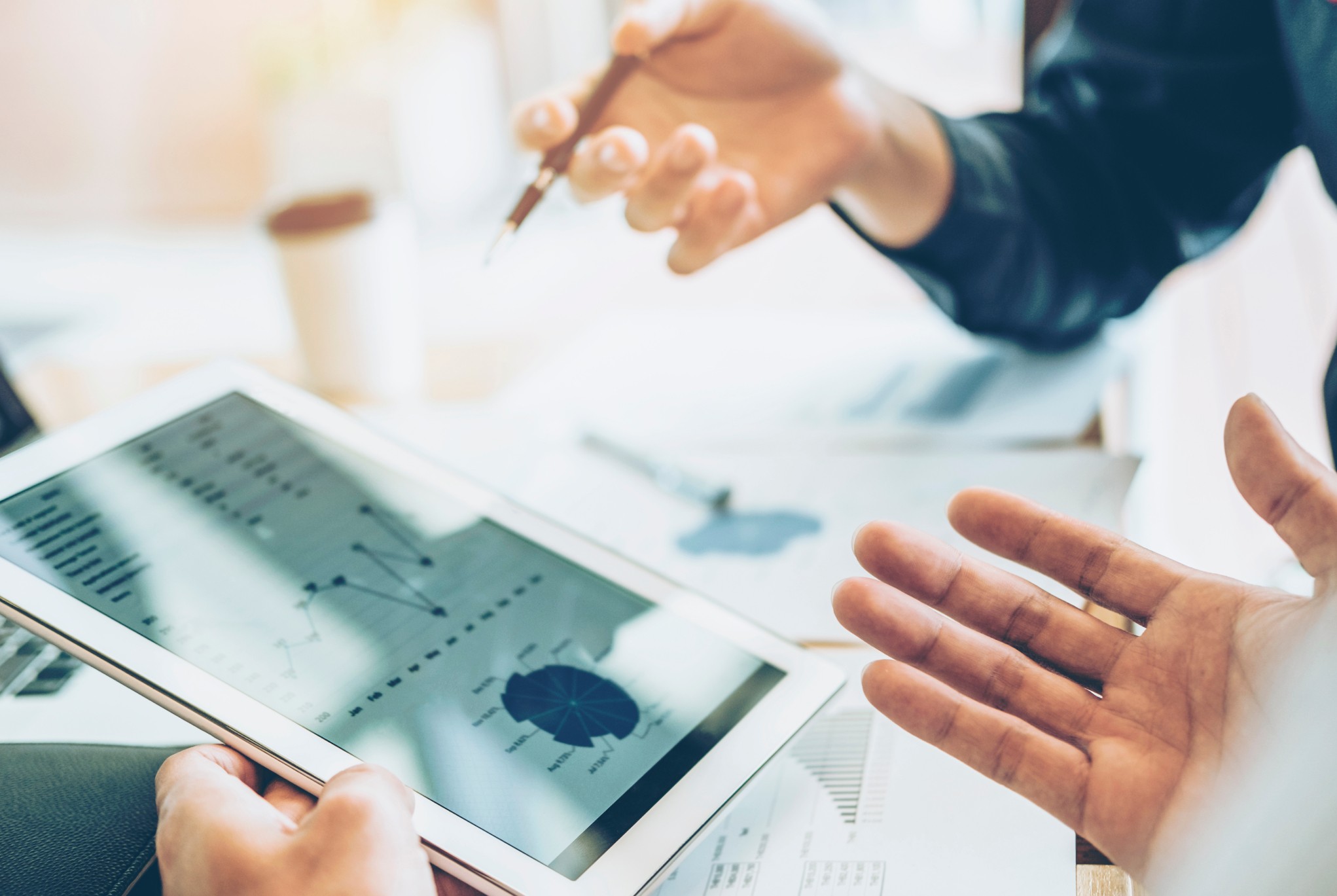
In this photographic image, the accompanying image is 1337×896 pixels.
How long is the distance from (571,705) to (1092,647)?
216mm

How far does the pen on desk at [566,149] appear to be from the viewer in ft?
2.05

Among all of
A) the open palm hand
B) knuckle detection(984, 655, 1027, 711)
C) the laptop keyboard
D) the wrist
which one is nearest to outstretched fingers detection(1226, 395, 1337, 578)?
the open palm hand

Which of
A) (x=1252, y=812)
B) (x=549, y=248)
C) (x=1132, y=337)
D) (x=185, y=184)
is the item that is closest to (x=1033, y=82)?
(x=1132, y=337)

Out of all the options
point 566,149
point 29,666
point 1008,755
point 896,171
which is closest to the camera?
point 1008,755

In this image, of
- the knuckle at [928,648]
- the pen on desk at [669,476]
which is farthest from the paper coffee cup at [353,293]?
the knuckle at [928,648]

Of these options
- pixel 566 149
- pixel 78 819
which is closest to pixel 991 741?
pixel 78 819

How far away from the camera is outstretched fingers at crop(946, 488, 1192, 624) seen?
1.43 feet

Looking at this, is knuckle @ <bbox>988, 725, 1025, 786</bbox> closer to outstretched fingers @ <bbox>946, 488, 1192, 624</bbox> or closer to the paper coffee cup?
outstretched fingers @ <bbox>946, 488, 1192, 624</bbox>

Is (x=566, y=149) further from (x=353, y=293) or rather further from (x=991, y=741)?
(x=991, y=741)

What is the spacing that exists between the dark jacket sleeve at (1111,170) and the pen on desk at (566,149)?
0.22 meters

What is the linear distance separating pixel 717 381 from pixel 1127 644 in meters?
0.48

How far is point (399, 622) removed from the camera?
454 mm

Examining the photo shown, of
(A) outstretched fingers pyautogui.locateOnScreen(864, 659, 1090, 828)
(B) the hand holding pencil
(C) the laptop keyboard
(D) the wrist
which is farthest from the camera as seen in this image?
(D) the wrist

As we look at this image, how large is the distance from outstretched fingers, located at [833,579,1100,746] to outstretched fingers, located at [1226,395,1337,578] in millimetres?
98
